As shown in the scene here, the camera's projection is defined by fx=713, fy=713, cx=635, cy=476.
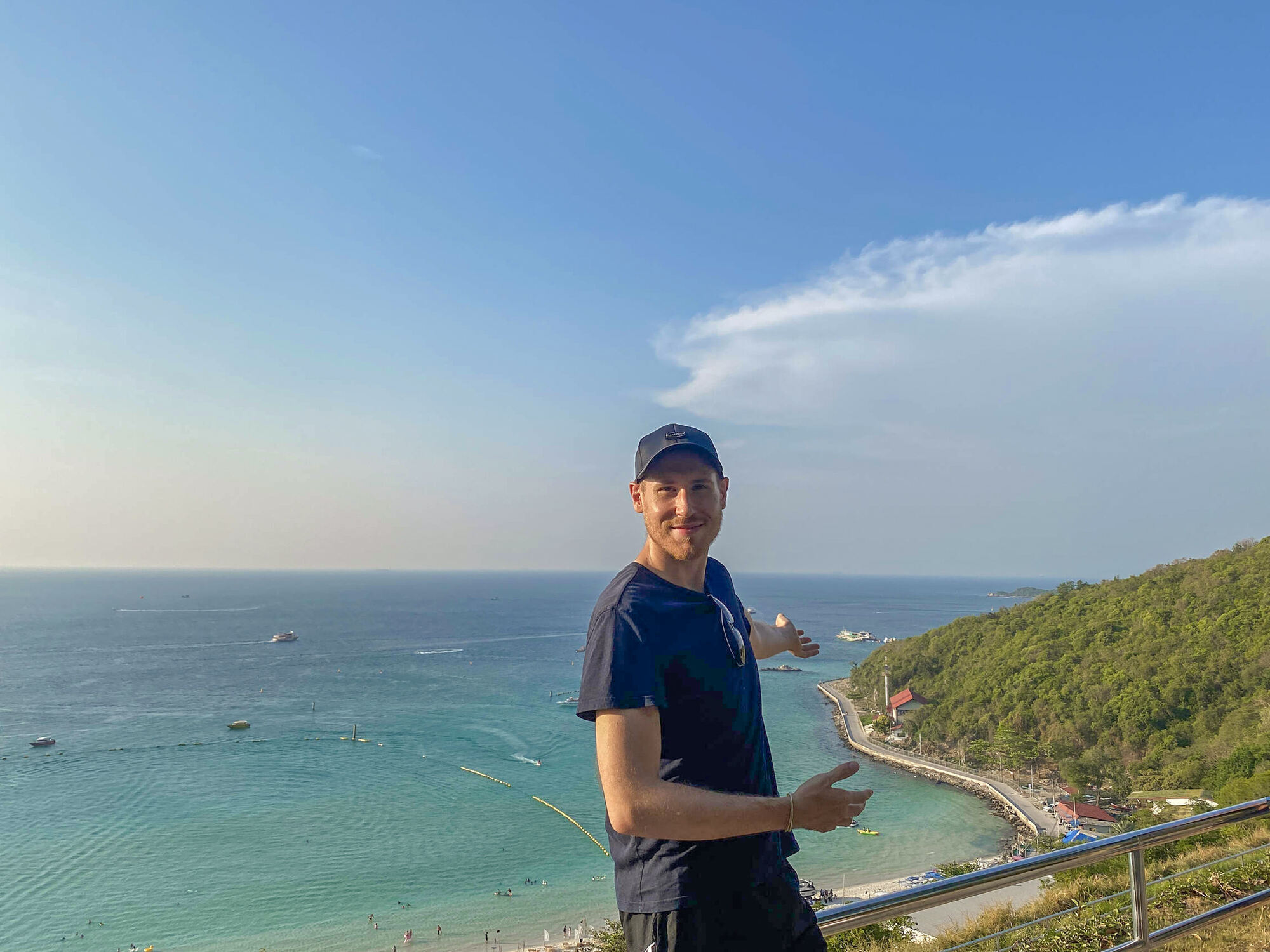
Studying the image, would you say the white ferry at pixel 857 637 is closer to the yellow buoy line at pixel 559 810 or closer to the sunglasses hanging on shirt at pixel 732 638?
the yellow buoy line at pixel 559 810

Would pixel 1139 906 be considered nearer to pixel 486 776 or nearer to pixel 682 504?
pixel 682 504

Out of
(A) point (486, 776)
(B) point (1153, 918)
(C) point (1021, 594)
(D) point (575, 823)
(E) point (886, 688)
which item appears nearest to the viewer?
(B) point (1153, 918)

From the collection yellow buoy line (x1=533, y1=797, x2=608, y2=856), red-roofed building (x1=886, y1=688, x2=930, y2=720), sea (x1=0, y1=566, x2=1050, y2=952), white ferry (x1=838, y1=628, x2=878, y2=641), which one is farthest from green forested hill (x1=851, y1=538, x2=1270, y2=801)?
white ferry (x1=838, y1=628, x2=878, y2=641)

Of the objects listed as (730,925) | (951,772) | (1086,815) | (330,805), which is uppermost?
(730,925)

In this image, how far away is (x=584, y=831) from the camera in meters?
27.7

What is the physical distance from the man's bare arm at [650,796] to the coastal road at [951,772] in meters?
29.7

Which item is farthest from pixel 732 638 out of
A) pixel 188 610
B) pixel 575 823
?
pixel 188 610

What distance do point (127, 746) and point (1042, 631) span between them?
5111 centimetres

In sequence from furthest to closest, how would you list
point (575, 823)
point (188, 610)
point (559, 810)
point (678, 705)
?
1. point (188, 610)
2. point (559, 810)
3. point (575, 823)
4. point (678, 705)

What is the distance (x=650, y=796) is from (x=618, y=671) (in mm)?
170

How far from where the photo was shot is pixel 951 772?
3228 centimetres

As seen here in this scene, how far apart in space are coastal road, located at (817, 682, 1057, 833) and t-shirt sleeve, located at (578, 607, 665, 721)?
97.8 ft

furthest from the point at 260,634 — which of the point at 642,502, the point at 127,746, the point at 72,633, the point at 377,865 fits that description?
the point at 642,502

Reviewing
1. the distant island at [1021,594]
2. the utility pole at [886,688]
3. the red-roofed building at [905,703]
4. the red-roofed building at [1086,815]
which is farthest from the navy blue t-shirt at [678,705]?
the distant island at [1021,594]
